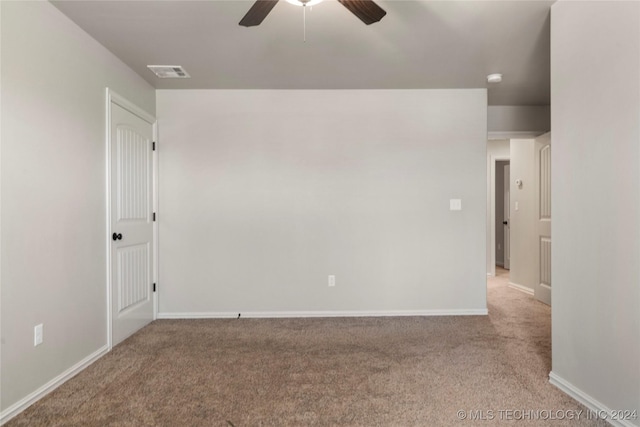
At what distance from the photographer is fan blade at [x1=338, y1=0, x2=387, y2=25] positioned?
1879mm

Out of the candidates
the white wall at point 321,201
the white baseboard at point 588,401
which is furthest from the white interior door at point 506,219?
the white baseboard at point 588,401

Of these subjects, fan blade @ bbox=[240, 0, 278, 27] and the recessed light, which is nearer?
fan blade @ bbox=[240, 0, 278, 27]

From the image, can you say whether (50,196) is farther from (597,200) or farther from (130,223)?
(597,200)

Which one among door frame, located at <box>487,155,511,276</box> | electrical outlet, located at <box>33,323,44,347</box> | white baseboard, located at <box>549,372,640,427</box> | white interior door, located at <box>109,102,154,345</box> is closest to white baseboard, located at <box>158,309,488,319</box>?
white interior door, located at <box>109,102,154,345</box>

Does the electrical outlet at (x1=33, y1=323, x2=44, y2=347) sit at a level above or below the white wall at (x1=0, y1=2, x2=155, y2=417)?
below

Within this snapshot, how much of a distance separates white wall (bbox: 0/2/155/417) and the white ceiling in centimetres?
30

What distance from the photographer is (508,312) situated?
4133mm

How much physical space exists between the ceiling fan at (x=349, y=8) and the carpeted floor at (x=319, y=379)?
2051 mm

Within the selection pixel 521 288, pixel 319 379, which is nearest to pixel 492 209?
pixel 521 288

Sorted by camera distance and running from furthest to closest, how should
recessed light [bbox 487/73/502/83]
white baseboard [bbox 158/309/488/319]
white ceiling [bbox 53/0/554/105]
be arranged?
white baseboard [bbox 158/309/488/319], recessed light [bbox 487/73/502/83], white ceiling [bbox 53/0/554/105]

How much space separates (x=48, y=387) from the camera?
2.36m

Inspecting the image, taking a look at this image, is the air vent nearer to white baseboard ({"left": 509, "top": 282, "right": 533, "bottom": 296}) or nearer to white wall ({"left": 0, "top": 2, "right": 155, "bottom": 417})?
white wall ({"left": 0, "top": 2, "right": 155, "bottom": 417})

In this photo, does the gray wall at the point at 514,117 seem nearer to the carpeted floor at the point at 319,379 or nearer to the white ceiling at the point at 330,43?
the white ceiling at the point at 330,43

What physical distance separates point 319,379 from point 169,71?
2.84m
